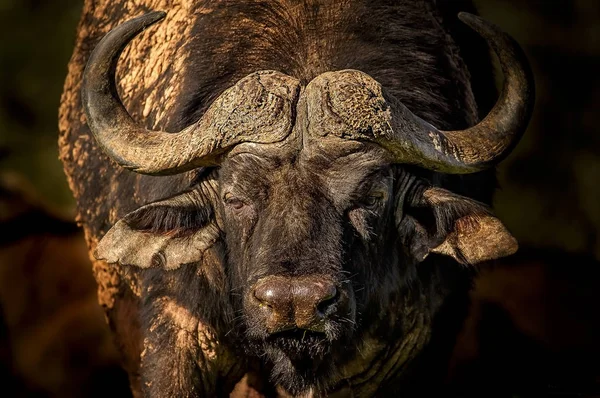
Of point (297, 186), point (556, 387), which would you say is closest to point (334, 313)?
point (297, 186)

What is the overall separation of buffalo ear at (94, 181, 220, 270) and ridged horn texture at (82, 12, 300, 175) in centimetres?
30

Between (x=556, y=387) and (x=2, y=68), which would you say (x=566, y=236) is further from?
(x=2, y=68)

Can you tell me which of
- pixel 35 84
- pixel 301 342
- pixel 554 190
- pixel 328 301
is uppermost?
pixel 328 301

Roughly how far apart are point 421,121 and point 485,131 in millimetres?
294

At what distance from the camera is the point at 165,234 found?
532cm

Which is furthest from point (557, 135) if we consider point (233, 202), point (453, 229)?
point (233, 202)

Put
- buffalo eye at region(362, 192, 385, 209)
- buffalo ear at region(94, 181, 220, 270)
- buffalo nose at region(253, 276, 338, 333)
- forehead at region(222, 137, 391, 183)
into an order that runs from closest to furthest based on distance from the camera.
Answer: buffalo nose at region(253, 276, 338, 333), forehead at region(222, 137, 391, 183), buffalo eye at region(362, 192, 385, 209), buffalo ear at region(94, 181, 220, 270)

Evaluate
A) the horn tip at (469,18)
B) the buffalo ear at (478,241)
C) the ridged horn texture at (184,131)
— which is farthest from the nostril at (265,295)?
the horn tip at (469,18)

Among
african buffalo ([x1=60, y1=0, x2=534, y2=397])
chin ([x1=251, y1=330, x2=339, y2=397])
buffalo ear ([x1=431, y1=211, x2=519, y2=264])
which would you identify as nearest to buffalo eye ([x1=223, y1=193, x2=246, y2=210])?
african buffalo ([x1=60, y1=0, x2=534, y2=397])

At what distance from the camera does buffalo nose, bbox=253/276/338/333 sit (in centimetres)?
451

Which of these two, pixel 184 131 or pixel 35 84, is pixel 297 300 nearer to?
pixel 184 131

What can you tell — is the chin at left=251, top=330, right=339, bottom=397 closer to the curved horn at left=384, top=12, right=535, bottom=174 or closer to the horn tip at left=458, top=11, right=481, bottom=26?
the curved horn at left=384, top=12, right=535, bottom=174

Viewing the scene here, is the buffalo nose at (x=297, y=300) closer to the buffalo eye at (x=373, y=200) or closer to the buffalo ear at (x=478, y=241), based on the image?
the buffalo eye at (x=373, y=200)

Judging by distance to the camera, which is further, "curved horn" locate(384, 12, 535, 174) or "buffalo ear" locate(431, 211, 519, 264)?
"buffalo ear" locate(431, 211, 519, 264)
